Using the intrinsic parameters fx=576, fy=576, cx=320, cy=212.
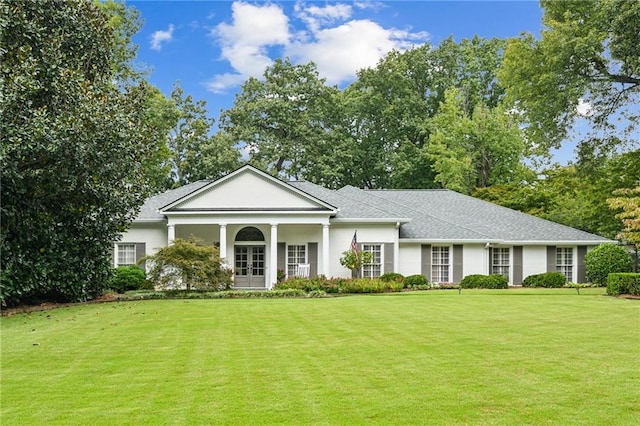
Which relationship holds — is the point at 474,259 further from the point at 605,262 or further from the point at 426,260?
the point at 605,262

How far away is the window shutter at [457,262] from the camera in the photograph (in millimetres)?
27609

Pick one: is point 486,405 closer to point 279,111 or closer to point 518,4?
point 518,4

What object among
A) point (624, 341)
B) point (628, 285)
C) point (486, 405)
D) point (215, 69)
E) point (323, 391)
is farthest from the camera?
point (215, 69)

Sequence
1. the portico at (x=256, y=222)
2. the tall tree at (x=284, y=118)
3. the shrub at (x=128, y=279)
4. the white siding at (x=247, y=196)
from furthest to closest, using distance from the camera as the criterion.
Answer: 1. the tall tree at (x=284, y=118)
2. the white siding at (x=247, y=196)
3. the portico at (x=256, y=222)
4. the shrub at (x=128, y=279)

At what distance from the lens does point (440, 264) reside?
27844mm

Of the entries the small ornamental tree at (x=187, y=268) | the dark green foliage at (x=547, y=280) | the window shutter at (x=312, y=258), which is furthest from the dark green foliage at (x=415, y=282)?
the small ornamental tree at (x=187, y=268)

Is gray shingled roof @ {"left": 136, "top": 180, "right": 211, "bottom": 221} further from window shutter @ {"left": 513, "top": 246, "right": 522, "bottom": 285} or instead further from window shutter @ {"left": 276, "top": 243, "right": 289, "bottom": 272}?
window shutter @ {"left": 513, "top": 246, "right": 522, "bottom": 285}

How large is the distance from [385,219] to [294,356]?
719 inches

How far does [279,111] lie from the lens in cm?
4575

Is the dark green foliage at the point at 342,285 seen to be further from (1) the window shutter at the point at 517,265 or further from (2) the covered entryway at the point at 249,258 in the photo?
(1) the window shutter at the point at 517,265

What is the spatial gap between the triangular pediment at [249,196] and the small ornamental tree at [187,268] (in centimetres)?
351

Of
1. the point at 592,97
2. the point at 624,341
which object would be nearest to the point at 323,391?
the point at 624,341

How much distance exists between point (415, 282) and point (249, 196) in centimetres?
856

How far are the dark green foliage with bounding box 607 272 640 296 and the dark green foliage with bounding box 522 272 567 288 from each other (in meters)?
5.70
